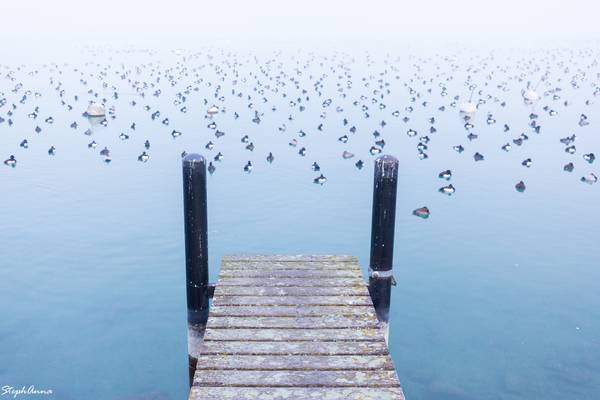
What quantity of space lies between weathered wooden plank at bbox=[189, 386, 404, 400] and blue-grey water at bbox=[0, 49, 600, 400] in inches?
293

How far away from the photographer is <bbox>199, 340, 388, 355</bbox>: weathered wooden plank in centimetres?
868

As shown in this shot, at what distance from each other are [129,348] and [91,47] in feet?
363

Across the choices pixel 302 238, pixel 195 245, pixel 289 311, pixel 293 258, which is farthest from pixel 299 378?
pixel 302 238

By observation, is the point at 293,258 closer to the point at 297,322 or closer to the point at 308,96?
the point at 297,322

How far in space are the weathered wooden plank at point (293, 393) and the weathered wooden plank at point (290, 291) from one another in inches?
110

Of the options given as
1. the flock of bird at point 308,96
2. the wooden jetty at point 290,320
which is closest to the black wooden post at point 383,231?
the wooden jetty at point 290,320

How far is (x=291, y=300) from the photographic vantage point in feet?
33.7

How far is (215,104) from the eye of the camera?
170 ft

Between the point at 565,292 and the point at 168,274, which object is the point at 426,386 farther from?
the point at 168,274

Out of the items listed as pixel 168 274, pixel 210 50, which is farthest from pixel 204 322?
pixel 210 50

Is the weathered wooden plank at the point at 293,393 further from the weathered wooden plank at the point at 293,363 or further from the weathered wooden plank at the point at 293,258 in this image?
the weathered wooden plank at the point at 293,258

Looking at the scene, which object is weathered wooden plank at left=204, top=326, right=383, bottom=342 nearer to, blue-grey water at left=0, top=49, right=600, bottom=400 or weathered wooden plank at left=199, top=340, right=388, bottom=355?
weathered wooden plank at left=199, top=340, right=388, bottom=355

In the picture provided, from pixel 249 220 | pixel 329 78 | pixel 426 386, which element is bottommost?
pixel 426 386

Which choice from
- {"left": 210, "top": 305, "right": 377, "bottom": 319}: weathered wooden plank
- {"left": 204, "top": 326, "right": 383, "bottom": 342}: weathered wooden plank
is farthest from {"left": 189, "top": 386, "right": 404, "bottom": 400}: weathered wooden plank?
{"left": 210, "top": 305, "right": 377, "bottom": 319}: weathered wooden plank
